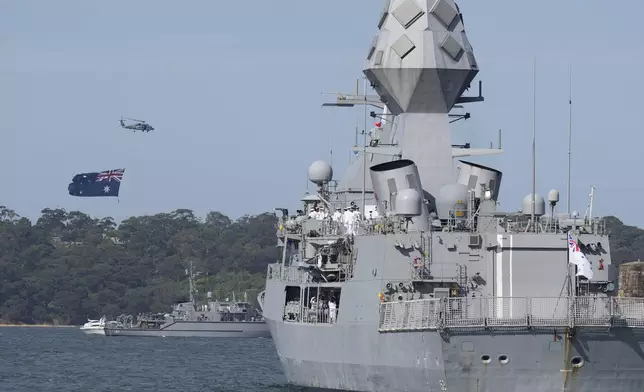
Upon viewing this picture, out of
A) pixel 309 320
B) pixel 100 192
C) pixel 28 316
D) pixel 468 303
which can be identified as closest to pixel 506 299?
pixel 468 303

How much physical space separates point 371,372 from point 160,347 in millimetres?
49003

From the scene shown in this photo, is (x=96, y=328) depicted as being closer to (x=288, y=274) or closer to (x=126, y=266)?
(x=126, y=266)

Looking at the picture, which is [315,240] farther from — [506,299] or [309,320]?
[506,299]

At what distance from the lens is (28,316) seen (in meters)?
143

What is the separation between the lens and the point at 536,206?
1570 inches

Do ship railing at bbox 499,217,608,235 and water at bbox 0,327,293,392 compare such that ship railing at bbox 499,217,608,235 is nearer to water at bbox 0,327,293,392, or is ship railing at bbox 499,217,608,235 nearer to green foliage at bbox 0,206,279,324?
water at bbox 0,327,293,392

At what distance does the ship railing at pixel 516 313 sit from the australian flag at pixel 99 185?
46677 mm

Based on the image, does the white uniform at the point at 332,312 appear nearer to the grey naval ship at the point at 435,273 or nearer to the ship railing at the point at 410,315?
the grey naval ship at the point at 435,273

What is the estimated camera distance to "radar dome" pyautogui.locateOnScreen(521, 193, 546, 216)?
131ft

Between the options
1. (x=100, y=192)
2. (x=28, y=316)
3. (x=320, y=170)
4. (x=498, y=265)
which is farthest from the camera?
(x=28, y=316)

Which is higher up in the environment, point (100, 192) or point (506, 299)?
point (100, 192)

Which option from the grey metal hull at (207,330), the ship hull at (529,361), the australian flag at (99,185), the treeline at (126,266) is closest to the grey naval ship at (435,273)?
the ship hull at (529,361)

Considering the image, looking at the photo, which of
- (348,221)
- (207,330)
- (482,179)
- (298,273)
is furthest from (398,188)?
(207,330)

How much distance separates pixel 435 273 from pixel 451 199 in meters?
3.16
